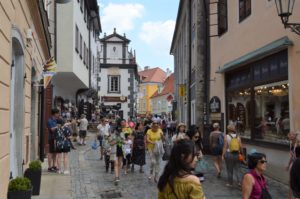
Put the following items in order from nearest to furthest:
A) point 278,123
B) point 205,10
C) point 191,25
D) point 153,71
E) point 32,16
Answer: point 32,16, point 278,123, point 205,10, point 191,25, point 153,71

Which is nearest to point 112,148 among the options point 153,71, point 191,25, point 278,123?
point 278,123

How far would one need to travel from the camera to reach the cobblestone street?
10656mm

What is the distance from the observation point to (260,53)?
1360cm

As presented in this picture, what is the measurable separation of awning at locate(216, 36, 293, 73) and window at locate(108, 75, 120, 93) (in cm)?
4655

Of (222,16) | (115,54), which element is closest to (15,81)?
(222,16)

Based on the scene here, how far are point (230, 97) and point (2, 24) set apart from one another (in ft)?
41.4

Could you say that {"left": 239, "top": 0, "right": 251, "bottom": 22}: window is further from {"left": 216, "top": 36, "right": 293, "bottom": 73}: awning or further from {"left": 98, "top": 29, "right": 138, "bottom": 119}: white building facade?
{"left": 98, "top": 29, "right": 138, "bottom": 119}: white building facade

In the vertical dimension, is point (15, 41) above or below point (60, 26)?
below

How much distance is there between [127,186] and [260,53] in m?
5.21

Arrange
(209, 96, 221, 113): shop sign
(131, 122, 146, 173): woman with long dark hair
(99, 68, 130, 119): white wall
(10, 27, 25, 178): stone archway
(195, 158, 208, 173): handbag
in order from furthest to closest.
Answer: (99, 68, 130, 119): white wall → (209, 96, 221, 113): shop sign → (131, 122, 146, 173): woman with long dark hair → (195, 158, 208, 173): handbag → (10, 27, 25, 178): stone archway

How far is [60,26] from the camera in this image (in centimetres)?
2078

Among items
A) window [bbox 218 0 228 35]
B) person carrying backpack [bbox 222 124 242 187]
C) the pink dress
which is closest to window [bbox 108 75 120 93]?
window [bbox 218 0 228 35]

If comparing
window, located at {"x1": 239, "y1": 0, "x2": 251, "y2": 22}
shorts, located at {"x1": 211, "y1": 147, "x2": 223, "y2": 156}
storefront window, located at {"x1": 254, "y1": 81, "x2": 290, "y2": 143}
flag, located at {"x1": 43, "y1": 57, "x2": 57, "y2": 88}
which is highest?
window, located at {"x1": 239, "y1": 0, "x2": 251, "y2": 22}

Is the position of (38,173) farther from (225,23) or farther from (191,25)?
(191,25)
